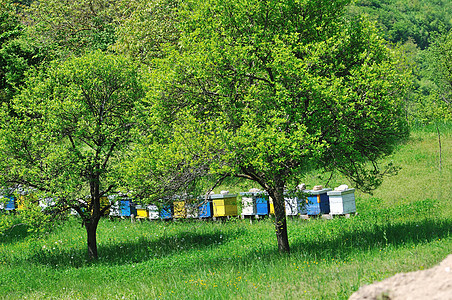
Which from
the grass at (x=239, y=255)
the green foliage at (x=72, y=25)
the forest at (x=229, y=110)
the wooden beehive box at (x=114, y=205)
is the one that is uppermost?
the green foliage at (x=72, y=25)

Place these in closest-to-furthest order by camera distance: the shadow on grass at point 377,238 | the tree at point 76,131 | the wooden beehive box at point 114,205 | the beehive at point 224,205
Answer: the shadow on grass at point 377,238 < the tree at point 76,131 < the wooden beehive box at point 114,205 < the beehive at point 224,205

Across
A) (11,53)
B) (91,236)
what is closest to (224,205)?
(91,236)

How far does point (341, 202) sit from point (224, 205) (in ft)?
17.0

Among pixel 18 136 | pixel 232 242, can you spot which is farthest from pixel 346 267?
pixel 18 136

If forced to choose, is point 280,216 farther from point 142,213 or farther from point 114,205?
point 142,213

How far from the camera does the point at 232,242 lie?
16.7 metres

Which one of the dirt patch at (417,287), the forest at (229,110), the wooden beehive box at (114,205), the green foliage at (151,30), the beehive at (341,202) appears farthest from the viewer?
the green foliage at (151,30)

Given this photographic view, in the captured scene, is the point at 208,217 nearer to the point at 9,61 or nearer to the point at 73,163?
the point at 73,163

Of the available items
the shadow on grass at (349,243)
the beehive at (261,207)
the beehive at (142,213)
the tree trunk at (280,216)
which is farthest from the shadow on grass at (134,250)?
the tree trunk at (280,216)

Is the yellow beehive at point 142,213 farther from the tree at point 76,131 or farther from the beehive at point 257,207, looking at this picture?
the beehive at point 257,207

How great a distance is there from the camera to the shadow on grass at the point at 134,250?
16609mm

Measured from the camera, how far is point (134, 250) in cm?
1759

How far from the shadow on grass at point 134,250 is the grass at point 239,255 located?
0.04 metres

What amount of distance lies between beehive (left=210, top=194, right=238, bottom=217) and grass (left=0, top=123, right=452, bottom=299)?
1.46 feet
